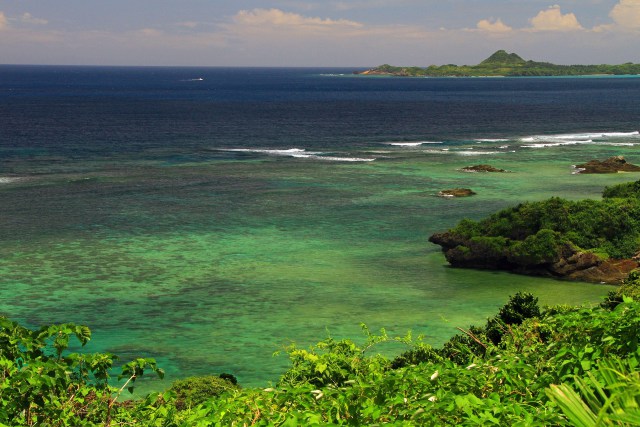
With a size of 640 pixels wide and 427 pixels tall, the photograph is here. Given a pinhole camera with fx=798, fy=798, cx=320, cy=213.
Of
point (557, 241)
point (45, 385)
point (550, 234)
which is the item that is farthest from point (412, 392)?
point (550, 234)

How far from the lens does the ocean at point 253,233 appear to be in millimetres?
35281

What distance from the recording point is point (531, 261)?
144 feet

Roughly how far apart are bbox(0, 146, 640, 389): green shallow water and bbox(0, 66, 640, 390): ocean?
14cm

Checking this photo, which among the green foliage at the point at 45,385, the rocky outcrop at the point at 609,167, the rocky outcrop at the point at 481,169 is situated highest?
the green foliage at the point at 45,385

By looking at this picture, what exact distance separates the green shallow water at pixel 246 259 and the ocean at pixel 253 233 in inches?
5.6

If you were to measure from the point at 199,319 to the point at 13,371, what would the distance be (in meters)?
24.0

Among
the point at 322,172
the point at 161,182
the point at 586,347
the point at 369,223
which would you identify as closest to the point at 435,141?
the point at 322,172

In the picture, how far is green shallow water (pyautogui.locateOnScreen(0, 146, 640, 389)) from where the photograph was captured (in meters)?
34.6

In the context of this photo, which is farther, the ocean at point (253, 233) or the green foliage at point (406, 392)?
the ocean at point (253, 233)

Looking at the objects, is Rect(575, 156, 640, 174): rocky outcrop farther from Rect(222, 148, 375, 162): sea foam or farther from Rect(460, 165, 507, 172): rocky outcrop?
Rect(222, 148, 375, 162): sea foam

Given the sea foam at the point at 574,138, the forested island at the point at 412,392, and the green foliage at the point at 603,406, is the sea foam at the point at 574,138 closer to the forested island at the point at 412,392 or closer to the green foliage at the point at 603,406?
the forested island at the point at 412,392

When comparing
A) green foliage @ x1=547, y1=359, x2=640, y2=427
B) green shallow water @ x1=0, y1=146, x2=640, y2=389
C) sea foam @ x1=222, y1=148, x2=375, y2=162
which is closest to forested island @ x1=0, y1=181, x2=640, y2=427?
green foliage @ x1=547, y1=359, x2=640, y2=427

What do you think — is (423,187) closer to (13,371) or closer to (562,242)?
(562,242)

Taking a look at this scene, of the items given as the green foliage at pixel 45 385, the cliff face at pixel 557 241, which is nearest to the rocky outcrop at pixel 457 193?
the cliff face at pixel 557 241
